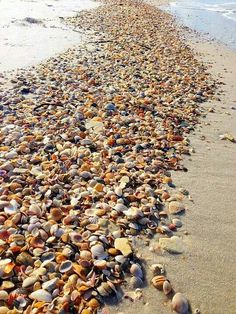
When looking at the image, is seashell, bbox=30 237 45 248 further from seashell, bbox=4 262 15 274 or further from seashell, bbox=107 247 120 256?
seashell, bbox=107 247 120 256

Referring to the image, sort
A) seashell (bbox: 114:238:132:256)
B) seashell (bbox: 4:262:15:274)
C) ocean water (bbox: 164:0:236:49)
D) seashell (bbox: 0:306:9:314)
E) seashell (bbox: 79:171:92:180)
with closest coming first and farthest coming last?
seashell (bbox: 0:306:9:314) < seashell (bbox: 4:262:15:274) < seashell (bbox: 114:238:132:256) < seashell (bbox: 79:171:92:180) < ocean water (bbox: 164:0:236:49)

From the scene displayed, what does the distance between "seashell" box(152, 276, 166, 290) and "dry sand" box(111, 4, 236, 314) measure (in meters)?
0.05

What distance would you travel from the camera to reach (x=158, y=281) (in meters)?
3.17

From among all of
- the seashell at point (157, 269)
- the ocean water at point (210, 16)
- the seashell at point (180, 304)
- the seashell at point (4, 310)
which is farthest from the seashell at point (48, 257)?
the ocean water at point (210, 16)

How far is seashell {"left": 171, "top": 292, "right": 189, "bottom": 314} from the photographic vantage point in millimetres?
2971

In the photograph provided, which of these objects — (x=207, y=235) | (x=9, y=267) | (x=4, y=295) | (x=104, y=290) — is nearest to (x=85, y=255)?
(x=104, y=290)

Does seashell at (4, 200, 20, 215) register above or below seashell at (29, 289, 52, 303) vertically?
above

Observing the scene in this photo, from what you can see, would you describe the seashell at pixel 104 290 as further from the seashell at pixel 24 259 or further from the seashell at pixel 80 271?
the seashell at pixel 24 259

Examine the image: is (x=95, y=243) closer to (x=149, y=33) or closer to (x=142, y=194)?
(x=142, y=194)

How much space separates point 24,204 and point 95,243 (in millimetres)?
934

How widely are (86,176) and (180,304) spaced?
1982mm

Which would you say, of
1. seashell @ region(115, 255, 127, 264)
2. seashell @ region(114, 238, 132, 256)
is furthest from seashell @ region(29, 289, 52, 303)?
seashell @ region(114, 238, 132, 256)

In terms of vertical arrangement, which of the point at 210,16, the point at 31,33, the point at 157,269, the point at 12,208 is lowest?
the point at 210,16

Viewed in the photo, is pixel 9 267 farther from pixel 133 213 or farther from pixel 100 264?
pixel 133 213
